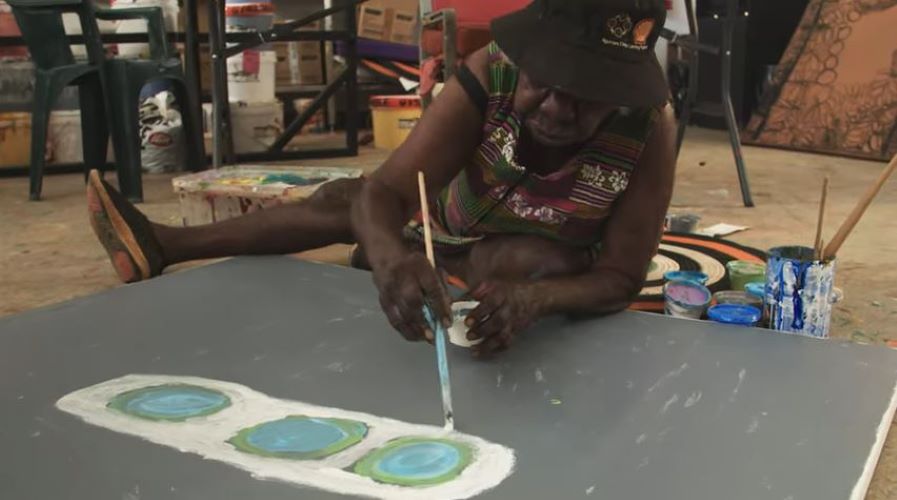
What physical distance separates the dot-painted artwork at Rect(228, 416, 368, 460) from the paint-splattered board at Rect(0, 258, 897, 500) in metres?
0.05

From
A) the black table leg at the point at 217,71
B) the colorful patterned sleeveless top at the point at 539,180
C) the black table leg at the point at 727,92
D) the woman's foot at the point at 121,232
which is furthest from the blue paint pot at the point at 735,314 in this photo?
the black table leg at the point at 217,71

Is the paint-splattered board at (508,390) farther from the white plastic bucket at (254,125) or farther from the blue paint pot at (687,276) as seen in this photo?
the white plastic bucket at (254,125)

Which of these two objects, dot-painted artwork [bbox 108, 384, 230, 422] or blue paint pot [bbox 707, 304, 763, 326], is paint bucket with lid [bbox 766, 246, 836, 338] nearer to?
blue paint pot [bbox 707, 304, 763, 326]

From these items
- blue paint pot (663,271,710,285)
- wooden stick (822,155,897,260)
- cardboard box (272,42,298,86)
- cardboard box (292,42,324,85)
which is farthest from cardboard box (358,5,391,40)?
wooden stick (822,155,897,260)

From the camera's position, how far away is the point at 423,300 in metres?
1.06

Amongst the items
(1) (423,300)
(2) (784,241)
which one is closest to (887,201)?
(2) (784,241)

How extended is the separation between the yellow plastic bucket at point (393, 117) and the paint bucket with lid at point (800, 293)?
9.46 ft

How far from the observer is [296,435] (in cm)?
104

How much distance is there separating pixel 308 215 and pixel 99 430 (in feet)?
2.75

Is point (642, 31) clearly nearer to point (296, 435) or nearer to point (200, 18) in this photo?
point (296, 435)

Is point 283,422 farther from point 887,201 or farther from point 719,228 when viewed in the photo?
point 887,201

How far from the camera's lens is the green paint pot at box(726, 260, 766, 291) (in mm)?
1844

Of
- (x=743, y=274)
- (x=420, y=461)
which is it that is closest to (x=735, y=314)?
(x=743, y=274)

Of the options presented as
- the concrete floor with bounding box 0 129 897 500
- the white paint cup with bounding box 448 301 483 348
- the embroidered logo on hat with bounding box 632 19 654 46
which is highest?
the embroidered logo on hat with bounding box 632 19 654 46
